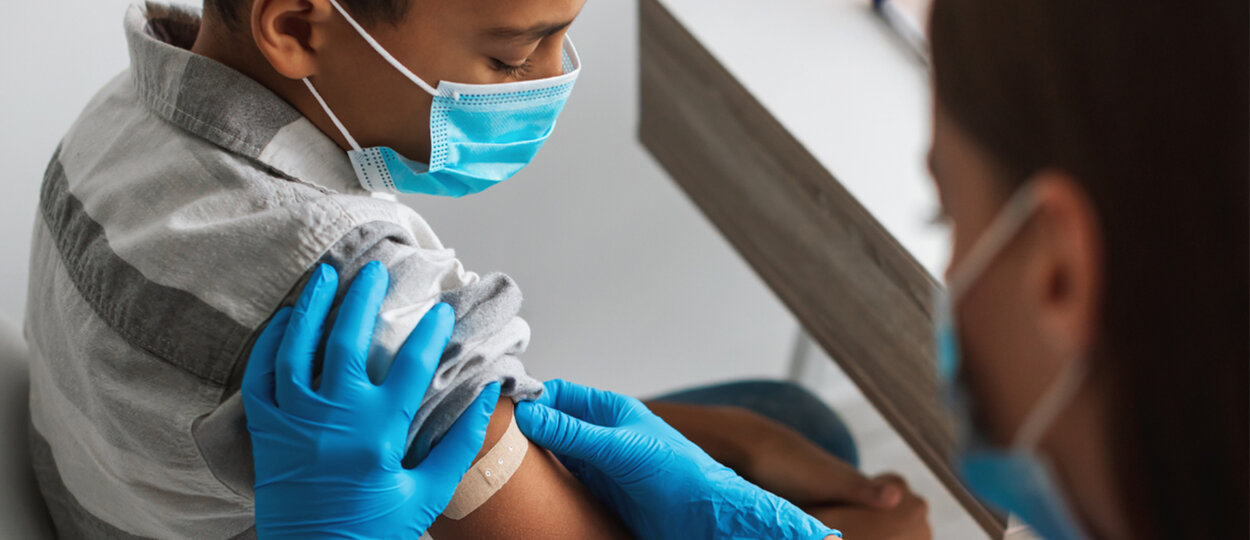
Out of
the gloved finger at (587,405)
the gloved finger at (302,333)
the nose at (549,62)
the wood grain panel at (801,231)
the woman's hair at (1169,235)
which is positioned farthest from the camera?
the wood grain panel at (801,231)

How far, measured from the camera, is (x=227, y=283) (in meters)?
0.73

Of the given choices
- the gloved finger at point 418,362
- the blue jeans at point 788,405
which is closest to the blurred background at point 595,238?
the blue jeans at point 788,405

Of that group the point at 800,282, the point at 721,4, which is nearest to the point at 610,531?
the point at 800,282

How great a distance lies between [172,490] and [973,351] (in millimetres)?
708

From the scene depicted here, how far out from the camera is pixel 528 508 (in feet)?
2.70

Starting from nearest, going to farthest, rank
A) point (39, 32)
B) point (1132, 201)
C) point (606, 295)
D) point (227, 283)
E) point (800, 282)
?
point (1132, 201) → point (227, 283) → point (39, 32) → point (800, 282) → point (606, 295)

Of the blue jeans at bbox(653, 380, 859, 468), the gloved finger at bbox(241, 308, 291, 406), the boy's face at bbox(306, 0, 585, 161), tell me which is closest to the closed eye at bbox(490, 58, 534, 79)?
the boy's face at bbox(306, 0, 585, 161)

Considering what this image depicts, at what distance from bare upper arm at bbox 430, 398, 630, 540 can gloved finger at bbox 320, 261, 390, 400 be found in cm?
12

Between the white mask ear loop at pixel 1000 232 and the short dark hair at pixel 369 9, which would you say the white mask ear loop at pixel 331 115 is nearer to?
the short dark hair at pixel 369 9

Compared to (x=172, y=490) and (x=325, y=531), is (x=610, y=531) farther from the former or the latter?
(x=172, y=490)

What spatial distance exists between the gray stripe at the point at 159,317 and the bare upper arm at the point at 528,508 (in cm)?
21

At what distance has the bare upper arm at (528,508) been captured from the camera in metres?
0.81

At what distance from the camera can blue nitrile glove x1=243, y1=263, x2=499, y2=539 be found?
0.74 meters

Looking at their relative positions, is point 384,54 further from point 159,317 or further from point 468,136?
point 159,317
